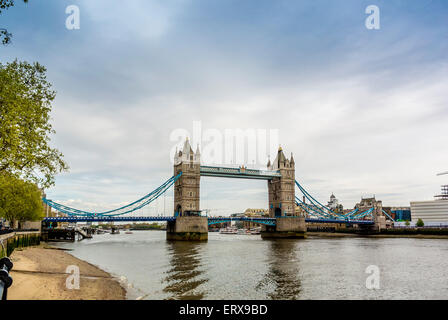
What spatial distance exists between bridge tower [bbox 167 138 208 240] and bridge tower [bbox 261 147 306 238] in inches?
780

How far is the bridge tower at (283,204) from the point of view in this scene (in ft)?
232

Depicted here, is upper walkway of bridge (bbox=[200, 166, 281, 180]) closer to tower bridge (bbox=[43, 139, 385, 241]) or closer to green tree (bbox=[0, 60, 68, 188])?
tower bridge (bbox=[43, 139, 385, 241])

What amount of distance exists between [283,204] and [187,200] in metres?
24.7

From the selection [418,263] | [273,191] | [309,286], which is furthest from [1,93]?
[273,191]

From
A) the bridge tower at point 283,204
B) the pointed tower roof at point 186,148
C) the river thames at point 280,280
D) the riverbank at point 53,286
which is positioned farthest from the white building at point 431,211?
the riverbank at point 53,286

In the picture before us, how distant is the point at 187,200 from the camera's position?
210ft

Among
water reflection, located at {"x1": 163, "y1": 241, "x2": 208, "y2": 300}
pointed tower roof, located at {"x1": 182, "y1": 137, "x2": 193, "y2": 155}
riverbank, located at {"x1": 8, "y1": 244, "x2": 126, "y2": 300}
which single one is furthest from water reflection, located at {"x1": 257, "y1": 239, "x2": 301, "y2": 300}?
pointed tower roof, located at {"x1": 182, "y1": 137, "x2": 193, "y2": 155}

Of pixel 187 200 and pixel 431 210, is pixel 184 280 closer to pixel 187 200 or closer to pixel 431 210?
pixel 187 200

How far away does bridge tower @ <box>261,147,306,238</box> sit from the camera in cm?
7069

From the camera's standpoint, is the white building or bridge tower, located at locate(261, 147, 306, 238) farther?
the white building
